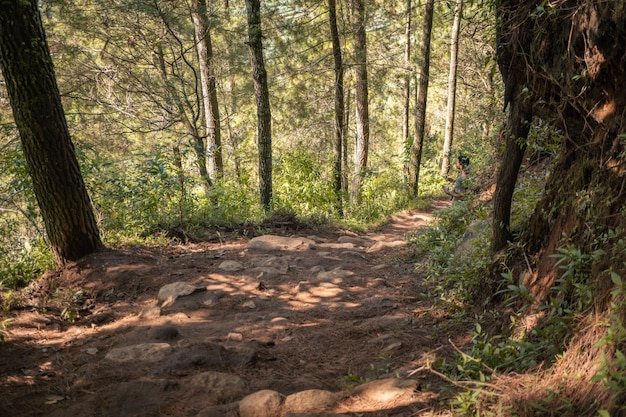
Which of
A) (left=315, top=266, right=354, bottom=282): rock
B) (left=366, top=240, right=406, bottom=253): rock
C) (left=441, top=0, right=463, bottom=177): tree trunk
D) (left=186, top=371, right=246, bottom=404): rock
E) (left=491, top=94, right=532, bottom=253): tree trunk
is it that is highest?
(left=441, top=0, right=463, bottom=177): tree trunk

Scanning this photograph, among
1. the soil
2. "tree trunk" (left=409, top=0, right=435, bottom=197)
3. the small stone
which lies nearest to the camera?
the soil

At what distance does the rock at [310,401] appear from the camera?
2957 mm

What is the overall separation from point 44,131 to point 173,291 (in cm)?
261

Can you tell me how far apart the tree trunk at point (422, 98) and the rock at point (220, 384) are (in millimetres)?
11573

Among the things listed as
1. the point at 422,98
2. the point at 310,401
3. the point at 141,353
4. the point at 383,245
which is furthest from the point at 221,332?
the point at 422,98

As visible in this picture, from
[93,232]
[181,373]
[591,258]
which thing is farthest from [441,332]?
[93,232]

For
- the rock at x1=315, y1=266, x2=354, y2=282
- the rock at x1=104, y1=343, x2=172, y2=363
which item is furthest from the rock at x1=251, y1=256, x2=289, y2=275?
the rock at x1=104, y1=343, x2=172, y2=363

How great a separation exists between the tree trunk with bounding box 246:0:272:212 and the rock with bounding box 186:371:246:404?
24.1 ft

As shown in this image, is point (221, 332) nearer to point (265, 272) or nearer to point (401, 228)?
point (265, 272)

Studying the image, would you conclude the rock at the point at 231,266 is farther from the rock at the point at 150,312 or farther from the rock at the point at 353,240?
the rock at the point at 353,240

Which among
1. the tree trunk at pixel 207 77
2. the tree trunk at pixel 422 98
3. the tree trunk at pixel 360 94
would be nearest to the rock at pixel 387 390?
the tree trunk at pixel 207 77

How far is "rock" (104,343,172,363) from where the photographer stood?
3.90 meters

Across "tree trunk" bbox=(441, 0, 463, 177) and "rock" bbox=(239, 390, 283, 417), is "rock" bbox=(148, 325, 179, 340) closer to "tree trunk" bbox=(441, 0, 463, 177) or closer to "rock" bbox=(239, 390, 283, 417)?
"rock" bbox=(239, 390, 283, 417)

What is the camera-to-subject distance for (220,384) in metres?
3.40
